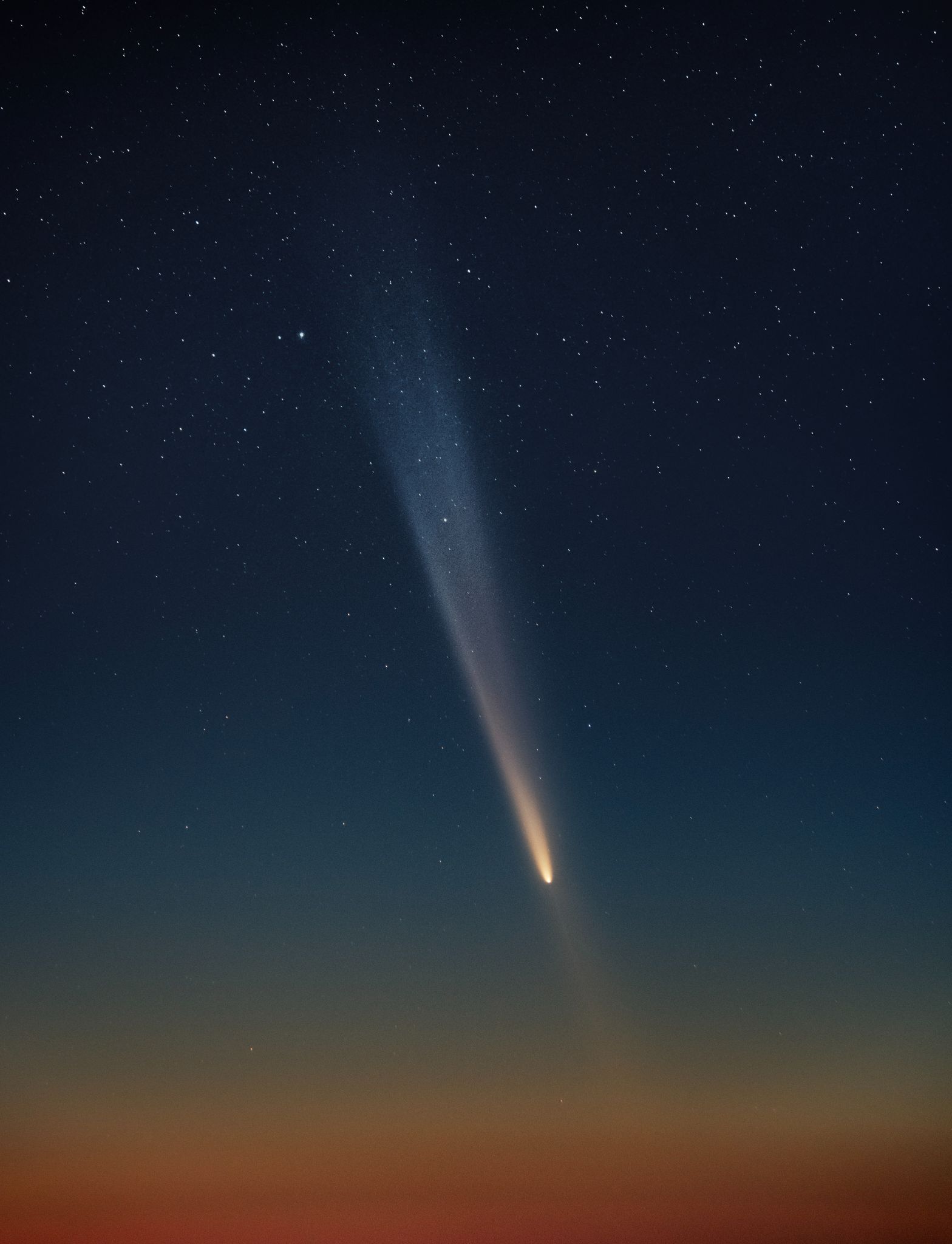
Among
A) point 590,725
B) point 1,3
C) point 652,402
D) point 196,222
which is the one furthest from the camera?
point 590,725

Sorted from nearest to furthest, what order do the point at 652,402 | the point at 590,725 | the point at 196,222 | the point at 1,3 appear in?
1. the point at 1,3
2. the point at 196,222
3. the point at 652,402
4. the point at 590,725

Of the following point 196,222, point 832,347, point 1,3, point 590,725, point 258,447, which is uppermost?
point 1,3

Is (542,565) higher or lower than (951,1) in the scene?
lower

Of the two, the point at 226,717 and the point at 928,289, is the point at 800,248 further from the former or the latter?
the point at 226,717

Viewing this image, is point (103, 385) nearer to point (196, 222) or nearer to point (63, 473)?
point (63, 473)

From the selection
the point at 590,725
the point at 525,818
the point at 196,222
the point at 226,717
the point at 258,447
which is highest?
the point at 196,222

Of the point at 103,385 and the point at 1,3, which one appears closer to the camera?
the point at 1,3

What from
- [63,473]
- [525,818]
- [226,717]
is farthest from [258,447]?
[525,818]

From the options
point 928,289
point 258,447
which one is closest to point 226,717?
point 258,447

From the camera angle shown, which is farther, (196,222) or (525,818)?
(525,818)
